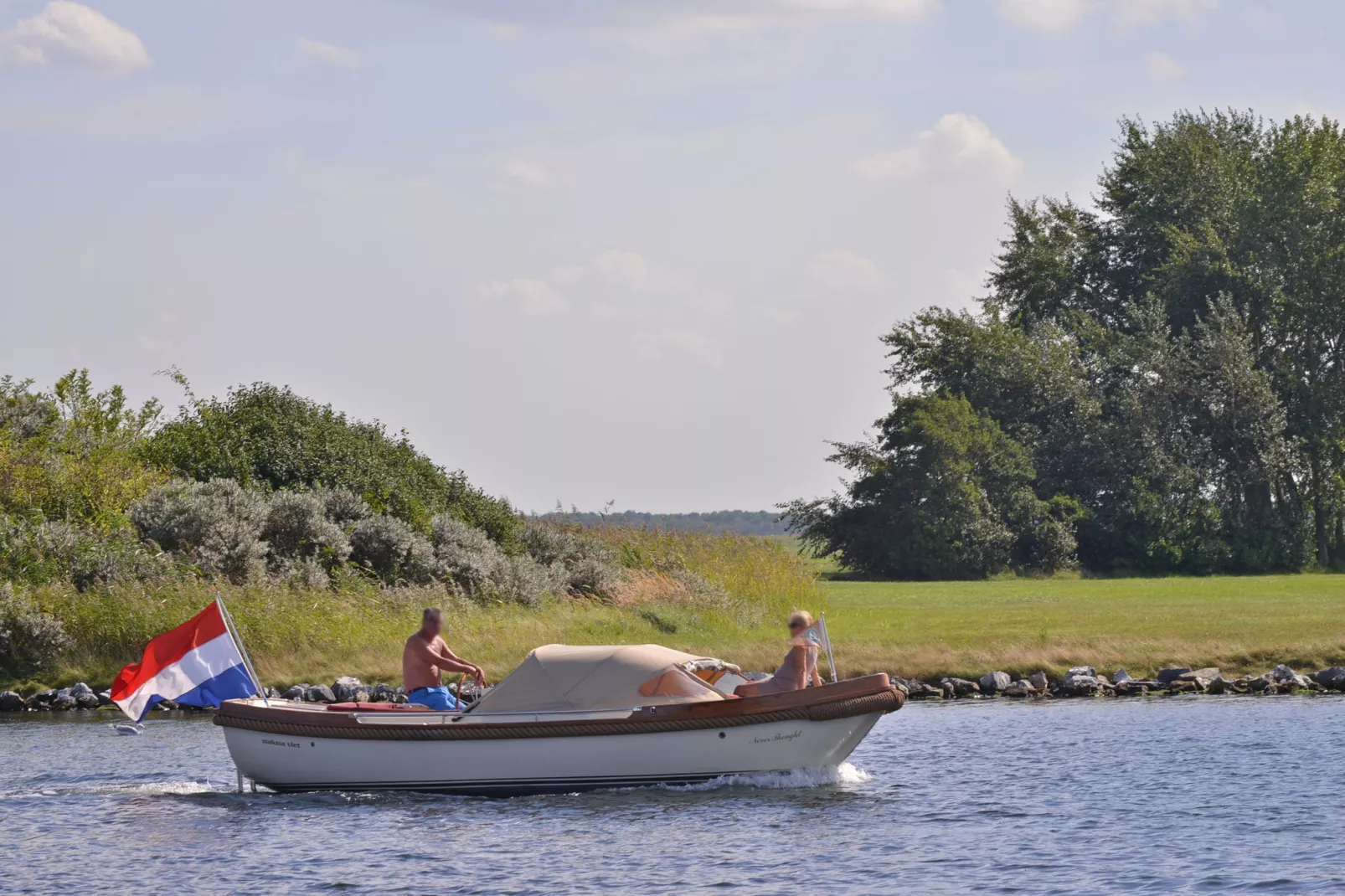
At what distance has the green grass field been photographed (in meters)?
32.0

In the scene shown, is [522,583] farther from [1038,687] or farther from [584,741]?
[584,741]

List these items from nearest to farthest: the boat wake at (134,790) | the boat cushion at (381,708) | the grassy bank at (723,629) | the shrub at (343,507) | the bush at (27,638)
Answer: the boat cushion at (381,708) → the boat wake at (134,790) → the grassy bank at (723,629) → the bush at (27,638) → the shrub at (343,507)

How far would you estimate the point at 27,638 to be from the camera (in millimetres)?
33719

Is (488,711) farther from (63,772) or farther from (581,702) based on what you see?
(63,772)

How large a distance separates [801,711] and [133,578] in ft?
67.3

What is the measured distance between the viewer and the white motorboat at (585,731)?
19.9 m

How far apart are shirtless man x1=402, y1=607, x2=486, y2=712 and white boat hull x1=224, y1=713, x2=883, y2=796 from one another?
3.25ft

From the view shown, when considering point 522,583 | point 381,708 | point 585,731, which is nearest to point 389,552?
point 522,583

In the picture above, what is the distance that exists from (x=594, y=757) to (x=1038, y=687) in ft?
43.5

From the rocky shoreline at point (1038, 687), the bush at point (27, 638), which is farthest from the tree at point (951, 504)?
the bush at point (27, 638)

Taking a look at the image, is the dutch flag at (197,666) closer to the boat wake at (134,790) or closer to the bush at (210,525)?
the boat wake at (134,790)

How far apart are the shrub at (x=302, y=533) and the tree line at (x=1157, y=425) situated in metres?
35.6

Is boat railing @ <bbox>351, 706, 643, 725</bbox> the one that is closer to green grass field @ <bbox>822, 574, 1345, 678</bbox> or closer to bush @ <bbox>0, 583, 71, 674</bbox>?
green grass field @ <bbox>822, 574, 1345, 678</bbox>

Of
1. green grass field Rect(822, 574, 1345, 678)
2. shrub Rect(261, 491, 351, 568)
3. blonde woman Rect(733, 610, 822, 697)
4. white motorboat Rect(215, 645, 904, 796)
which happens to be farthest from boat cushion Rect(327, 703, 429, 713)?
shrub Rect(261, 491, 351, 568)
